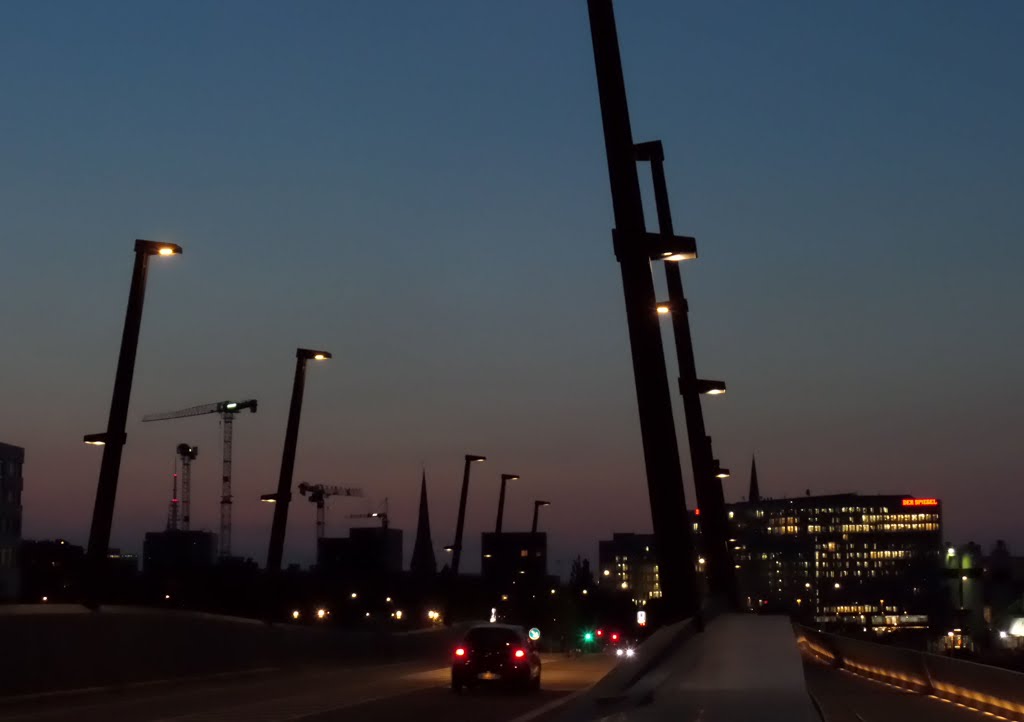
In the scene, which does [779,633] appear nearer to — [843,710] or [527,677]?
[843,710]

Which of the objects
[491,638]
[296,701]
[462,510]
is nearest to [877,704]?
[491,638]

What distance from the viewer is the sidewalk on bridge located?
14.0 metres

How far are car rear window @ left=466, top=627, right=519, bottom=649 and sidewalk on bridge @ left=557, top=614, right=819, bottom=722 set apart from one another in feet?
48.2

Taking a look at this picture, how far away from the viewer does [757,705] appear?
14.6m

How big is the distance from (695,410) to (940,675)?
11.5 m

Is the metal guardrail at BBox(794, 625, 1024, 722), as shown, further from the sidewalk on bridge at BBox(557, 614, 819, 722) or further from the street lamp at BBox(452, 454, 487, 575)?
the street lamp at BBox(452, 454, 487, 575)

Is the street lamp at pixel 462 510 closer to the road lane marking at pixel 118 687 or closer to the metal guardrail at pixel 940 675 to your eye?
the metal guardrail at pixel 940 675

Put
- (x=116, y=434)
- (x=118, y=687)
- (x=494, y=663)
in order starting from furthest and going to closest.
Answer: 1. (x=494, y=663)
2. (x=118, y=687)
3. (x=116, y=434)

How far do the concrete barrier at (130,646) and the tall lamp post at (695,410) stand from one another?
12723 millimetres

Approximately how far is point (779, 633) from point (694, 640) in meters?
1.98

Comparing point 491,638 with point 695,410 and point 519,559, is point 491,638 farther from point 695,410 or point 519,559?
point 519,559

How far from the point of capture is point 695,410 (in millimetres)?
45281

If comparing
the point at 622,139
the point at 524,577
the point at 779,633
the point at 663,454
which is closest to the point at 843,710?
the point at 779,633

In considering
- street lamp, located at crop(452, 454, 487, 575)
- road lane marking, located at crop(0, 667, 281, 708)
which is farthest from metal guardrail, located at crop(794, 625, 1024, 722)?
street lamp, located at crop(452, 454, 487, 575)
